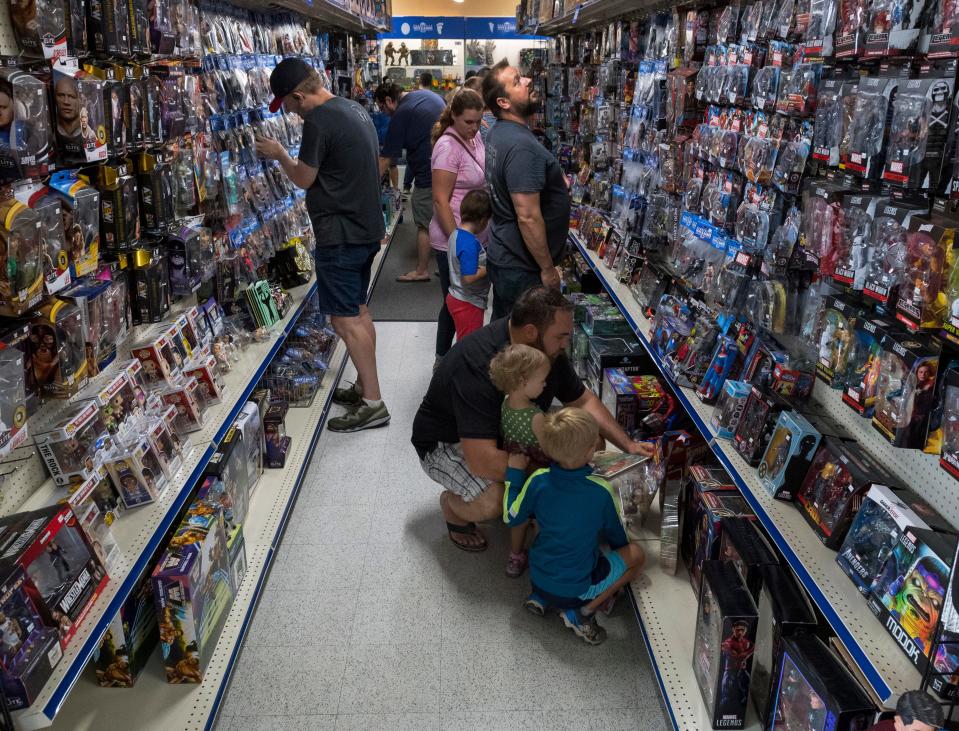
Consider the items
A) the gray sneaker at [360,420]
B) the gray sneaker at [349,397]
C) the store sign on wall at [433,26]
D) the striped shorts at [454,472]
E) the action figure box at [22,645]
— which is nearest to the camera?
the action figure box at [22,645]

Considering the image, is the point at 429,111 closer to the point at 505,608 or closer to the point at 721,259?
the point at 721,259

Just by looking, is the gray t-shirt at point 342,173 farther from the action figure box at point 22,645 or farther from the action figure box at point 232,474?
the action figure box at point 22,645

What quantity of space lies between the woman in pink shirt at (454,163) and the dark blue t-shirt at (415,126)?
2.00m

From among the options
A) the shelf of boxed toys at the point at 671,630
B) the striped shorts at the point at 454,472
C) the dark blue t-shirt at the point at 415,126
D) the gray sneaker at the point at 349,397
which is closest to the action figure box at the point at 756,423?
the shelf of boxed toys at the point at 671,630

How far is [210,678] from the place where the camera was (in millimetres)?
2352

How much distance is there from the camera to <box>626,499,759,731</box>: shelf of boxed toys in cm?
226

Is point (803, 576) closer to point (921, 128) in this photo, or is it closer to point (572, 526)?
point (572, 526)

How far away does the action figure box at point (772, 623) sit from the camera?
77.6 inches

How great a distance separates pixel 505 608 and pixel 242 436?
4.31 ft

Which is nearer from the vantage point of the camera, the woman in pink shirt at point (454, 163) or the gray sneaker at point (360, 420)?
the gray sneaker at point (360, 420)

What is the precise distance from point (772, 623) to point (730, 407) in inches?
31.7

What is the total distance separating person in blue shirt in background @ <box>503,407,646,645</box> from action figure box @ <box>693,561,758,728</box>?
427 millimetres

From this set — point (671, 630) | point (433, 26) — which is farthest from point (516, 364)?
point (433, 26)

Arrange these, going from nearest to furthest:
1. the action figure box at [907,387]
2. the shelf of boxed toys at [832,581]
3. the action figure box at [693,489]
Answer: the shelf of boxed toys at [832,581], the action figure box at [907,387], the action figure box at [693,489]
